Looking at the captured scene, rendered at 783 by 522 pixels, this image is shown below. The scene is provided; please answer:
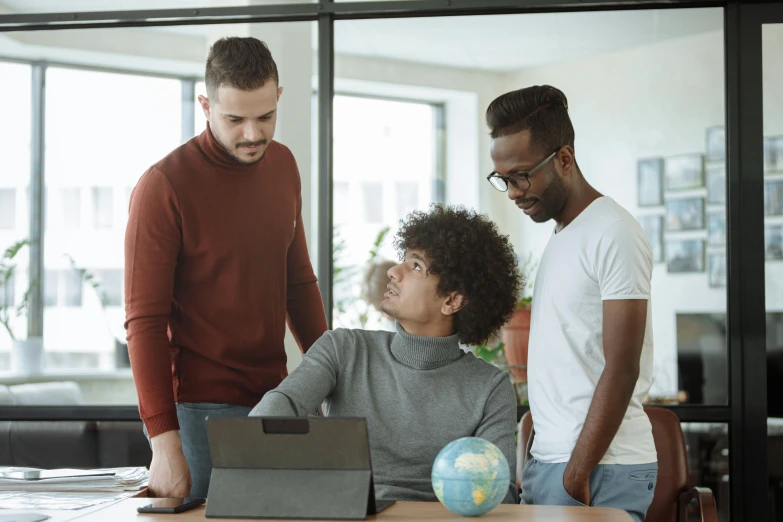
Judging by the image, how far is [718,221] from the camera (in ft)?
10.9

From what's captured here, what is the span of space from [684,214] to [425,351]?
5.24 feet

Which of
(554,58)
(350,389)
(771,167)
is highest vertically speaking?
(554,58)

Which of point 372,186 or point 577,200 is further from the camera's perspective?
point 372,186

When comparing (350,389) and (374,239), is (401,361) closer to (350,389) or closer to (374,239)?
(350,389)

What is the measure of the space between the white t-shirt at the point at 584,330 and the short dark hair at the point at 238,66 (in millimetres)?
935

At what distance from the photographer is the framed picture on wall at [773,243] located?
328 cm

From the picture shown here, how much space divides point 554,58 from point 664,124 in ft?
1.58

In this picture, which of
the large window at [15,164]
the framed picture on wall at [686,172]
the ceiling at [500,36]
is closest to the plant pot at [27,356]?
the large window at [15,164]

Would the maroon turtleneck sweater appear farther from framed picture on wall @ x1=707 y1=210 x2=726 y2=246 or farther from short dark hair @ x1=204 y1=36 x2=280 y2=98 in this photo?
framed picture on wall @ x1=707 y1=210 x2=726 y2=246

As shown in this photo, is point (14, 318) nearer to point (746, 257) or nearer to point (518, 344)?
point (518, 344)

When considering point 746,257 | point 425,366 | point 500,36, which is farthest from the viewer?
point 500,36

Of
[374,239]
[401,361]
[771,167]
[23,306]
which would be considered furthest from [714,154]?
[23,306]

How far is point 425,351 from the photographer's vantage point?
7.09 ft

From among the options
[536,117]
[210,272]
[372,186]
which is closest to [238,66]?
[210,272]
